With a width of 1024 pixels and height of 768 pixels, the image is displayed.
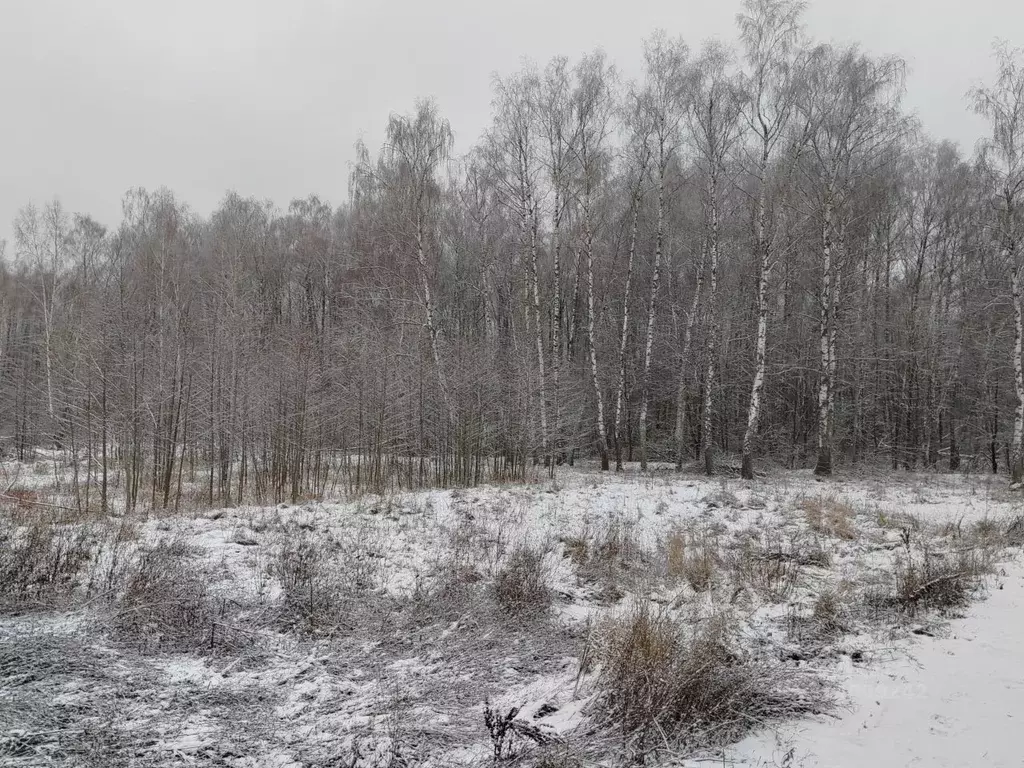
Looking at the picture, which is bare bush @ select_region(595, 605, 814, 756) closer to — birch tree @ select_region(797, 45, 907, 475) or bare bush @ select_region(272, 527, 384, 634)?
bare bush @ select_region(272, 527, 384, 634)

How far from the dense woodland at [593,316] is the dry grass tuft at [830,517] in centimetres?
513

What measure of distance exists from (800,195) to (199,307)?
19.8 m

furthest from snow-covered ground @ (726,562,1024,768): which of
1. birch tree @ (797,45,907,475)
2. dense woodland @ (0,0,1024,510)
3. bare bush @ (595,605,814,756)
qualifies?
birch tree @ (797,45,907,475)

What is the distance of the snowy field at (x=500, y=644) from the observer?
10.2 ft

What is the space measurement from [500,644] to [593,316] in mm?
16139

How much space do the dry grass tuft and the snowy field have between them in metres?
0.13

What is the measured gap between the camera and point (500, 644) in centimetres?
468

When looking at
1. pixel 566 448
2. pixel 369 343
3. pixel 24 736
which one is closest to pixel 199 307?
pixel 369 343

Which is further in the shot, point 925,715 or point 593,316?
point 593,316

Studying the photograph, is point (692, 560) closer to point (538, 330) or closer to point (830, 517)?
point (830, 517)

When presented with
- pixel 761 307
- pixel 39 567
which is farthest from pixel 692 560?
pixel 761 307

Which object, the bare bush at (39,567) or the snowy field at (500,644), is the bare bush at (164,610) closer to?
the snowy field at (500,644)

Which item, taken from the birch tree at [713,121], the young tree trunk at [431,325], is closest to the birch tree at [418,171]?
the young tree trunk at [431,325]

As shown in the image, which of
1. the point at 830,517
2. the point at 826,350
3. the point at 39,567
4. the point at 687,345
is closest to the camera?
the point at 39,567
